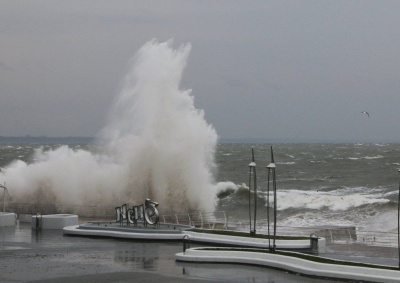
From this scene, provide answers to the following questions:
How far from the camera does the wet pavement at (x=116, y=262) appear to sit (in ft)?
79.9

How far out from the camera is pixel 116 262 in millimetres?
27609

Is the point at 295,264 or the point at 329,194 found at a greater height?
the point at 329,194

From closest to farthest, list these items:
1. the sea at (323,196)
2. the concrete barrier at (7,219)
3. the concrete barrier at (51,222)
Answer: the concrete barrier at (51,222)
the concrete barrier at (7,219)
the sea at (323,196)

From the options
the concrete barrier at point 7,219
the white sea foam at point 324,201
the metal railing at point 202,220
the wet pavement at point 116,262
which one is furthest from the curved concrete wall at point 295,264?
the white sea foam at point 324,201

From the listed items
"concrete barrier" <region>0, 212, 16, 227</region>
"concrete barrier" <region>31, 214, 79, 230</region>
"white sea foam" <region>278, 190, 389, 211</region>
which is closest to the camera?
"concrete barrier" <region>31, 214, 79, 230</region>

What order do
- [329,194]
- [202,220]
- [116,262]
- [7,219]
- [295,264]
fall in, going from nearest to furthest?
[295,264], [116,262], [7,219], [202,220], [329,194]

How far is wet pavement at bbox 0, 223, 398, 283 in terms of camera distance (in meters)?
24.4

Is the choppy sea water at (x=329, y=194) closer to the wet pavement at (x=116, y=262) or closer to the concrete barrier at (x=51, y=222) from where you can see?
the concrete barrier at (x=51, y=222)

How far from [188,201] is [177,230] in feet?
51.8

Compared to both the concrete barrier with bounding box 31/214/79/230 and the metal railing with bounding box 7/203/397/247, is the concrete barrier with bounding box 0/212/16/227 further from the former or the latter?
the metal railing with bounding box 7/203/397/247

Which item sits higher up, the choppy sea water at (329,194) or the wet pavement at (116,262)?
the choppy sea water at (329,194)

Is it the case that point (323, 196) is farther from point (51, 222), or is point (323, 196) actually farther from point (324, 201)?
point (51, 222)

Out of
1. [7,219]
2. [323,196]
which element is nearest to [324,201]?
[323,196]

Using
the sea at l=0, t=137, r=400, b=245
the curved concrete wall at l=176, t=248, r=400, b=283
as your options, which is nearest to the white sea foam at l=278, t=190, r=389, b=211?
the sea at l=0, t=137, r=400, b=245
